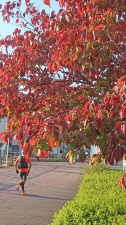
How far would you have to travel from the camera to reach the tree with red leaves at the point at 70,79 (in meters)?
2.67

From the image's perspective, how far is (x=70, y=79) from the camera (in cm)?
464

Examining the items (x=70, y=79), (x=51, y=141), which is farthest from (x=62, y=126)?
(x=70, y=79)

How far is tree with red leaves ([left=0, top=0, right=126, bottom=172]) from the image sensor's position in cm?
267

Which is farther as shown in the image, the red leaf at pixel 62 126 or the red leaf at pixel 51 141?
the red leaf at pixel 62 126

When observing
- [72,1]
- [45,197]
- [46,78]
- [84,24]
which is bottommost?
[45,197]

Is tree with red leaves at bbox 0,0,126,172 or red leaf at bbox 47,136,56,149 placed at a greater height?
tree with red leaves at bbox 0,0,126,172

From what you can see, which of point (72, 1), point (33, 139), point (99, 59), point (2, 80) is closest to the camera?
point (33, 139)

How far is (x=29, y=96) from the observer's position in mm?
5027

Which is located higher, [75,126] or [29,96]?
[29,96]

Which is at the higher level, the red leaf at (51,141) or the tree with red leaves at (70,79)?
the tree with red leaves at (70,79)

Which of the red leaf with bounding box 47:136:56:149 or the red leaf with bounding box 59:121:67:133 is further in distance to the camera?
the red leaf with bounding box 59:121:67:133

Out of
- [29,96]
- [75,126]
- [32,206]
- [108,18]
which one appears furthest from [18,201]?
[108,18]

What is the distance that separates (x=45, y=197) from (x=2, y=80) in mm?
7329

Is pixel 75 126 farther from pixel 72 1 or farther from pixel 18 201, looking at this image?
pixel 18 201
